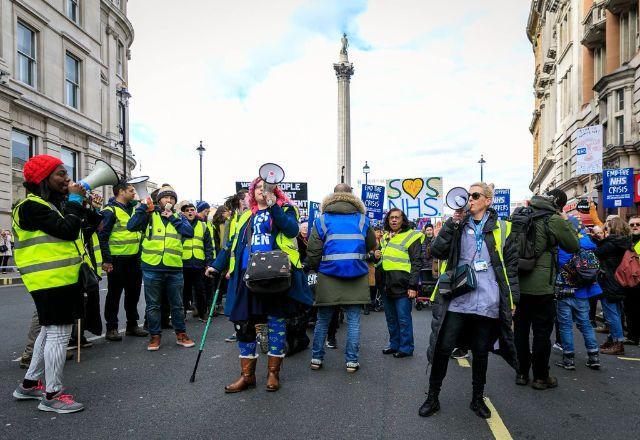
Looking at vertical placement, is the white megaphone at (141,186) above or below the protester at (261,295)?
above

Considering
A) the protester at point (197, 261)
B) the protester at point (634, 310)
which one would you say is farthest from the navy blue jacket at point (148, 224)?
the protester at point (634, 310)

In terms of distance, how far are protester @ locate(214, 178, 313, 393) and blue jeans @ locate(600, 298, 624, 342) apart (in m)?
4.23

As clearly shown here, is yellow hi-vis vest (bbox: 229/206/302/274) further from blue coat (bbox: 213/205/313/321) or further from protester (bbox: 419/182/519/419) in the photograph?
protester (bbox: 419/182/519/419)

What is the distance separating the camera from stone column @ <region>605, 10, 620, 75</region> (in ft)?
→ 82.6

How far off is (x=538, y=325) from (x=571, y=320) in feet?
3.06

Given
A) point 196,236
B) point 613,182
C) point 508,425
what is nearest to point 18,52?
point 196,236

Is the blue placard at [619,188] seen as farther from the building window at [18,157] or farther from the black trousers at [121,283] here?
the building window at [18,157]

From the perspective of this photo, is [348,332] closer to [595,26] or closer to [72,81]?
[72,81]

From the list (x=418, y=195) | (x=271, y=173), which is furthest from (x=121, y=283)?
(x=418, y=195)

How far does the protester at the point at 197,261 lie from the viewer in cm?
850

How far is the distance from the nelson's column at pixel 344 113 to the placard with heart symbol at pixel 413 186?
93.5 ft

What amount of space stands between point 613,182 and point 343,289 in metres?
12.8

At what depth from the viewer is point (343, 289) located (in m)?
5.49

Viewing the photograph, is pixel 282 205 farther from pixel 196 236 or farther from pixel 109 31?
pixel 109 31
